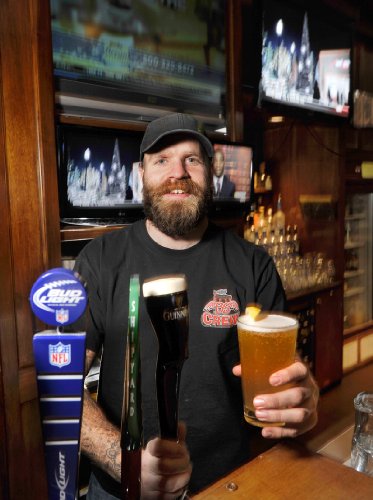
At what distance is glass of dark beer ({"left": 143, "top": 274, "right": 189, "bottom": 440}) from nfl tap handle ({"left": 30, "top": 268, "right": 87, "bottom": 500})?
94mm

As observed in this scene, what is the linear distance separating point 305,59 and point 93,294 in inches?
114

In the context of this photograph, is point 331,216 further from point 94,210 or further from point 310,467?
point 310,467

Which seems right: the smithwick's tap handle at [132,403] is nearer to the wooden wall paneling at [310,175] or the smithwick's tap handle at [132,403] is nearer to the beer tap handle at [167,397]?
the beer tap handle at [167,397]

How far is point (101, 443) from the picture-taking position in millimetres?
1024

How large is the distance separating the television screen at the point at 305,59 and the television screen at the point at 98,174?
1406 millimetres

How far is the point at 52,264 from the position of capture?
1946 mm

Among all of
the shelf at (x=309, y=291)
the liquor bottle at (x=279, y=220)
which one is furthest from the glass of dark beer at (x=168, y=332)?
the liquor bottle at (x=279, y=220)

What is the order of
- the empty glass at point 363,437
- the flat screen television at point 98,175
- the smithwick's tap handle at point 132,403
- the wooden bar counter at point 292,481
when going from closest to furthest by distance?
the smithwick's tap handle at point 132,403 → the wooden bar counter at point 292,481 → the empty glass at point 363,437 → the flat screen television at point 98,175

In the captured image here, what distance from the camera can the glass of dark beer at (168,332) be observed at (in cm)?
55

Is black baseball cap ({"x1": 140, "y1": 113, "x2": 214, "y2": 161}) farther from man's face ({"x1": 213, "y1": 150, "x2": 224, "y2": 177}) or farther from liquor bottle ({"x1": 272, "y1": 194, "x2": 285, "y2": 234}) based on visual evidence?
liquor bottle ({"x1": 272, "y1": 194, "x2": 285, "y2": 234})

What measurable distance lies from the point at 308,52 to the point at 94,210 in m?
2.44

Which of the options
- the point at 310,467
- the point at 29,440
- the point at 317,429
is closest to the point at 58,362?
the point at 310,467

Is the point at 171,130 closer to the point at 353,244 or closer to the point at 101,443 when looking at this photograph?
the point at 101,443

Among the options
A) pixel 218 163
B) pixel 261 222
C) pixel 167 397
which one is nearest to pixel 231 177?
pixel 218 163
